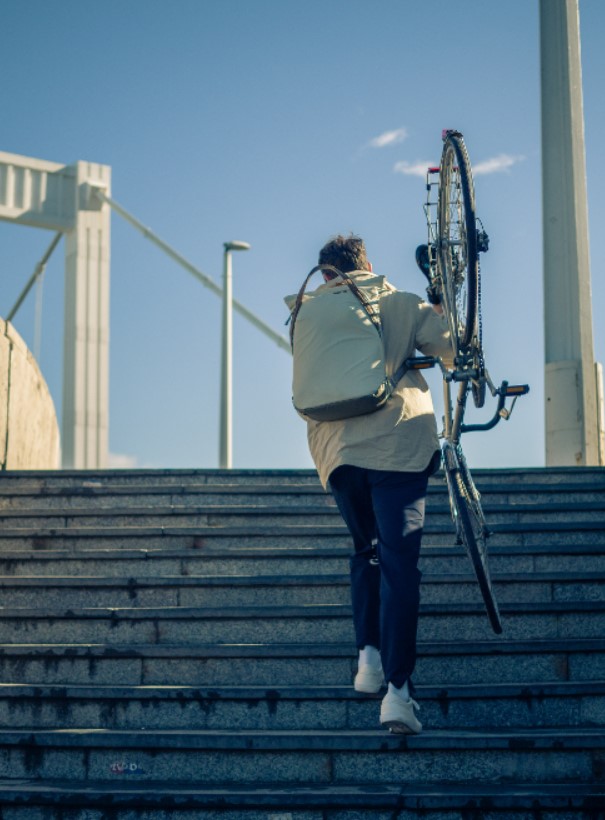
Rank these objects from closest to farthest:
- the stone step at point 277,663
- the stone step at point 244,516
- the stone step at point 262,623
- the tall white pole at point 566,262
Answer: the stone step at point 277,663, the stone step at point 262,623, the stone step at point 244,516, the tall white pole at point 566,262

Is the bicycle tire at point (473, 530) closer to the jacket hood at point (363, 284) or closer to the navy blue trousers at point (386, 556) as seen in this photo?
the navy blue trousers at point (386, 556)

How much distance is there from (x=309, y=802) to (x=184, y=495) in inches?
128

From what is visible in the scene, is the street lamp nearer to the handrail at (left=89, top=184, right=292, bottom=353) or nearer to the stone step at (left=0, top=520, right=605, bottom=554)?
the handrail at (left=89, top=184, right=292, bottom=353)

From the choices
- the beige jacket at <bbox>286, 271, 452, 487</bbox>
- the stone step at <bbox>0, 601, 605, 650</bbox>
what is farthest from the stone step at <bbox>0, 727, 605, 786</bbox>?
the beige jacket at <bbox>286, 271, 452, 487</bbox>

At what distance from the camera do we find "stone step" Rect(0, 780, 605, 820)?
12.4ft

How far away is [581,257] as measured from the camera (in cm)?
923

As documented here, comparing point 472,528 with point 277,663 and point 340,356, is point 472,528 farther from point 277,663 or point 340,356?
point 277,663

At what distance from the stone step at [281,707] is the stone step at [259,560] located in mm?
1065

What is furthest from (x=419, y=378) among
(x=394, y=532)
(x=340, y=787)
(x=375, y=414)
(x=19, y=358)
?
(x=19, y=358)

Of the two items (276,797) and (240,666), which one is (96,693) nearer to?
(240,666)

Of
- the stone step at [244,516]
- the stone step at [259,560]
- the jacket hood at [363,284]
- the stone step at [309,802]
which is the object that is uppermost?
the jacket hood at [363,284]

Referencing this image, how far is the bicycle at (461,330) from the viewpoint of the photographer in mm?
4207

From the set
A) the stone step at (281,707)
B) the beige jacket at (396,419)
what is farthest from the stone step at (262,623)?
the beige jacket at (396,419)

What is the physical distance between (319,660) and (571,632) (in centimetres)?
97
